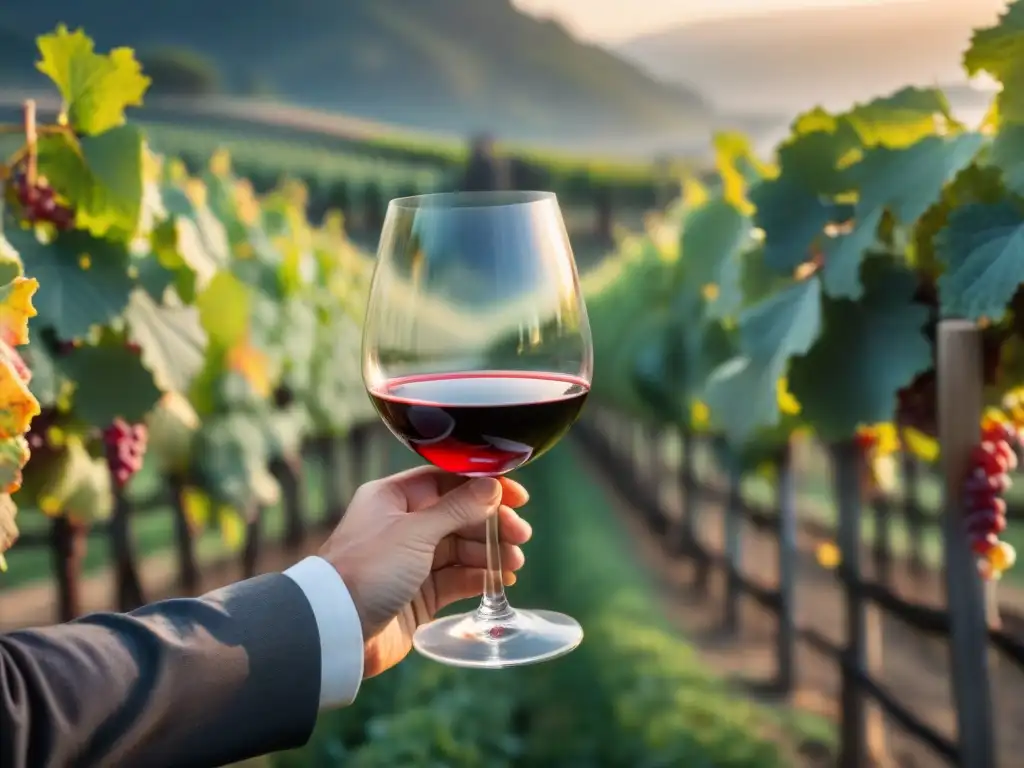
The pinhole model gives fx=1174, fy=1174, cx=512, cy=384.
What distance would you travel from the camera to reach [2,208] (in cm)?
267

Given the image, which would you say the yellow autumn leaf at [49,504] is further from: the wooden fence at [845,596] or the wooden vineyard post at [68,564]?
the wooden fence at [845,596]

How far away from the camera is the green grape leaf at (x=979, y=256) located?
2.03 meters

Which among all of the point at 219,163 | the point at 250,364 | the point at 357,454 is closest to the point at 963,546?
the point at 250,364

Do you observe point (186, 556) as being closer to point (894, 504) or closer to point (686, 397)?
point (686, 397)

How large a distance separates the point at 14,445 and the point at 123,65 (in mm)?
1514

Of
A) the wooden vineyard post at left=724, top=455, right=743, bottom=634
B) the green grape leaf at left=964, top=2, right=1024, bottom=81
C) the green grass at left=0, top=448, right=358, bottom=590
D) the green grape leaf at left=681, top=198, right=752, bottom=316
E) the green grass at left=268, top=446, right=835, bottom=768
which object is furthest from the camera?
the green grass at left=0, top=448, right=358, bottom=590

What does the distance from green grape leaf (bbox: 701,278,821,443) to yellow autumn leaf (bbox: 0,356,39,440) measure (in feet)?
5.27

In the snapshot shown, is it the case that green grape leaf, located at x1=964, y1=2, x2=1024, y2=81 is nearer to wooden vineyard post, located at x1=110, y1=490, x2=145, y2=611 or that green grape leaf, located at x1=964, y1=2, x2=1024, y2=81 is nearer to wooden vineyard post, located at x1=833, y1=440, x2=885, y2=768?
wooden vineyard post, located at x1=833, y1=440, x2=885, y2=768

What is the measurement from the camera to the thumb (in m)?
1.65

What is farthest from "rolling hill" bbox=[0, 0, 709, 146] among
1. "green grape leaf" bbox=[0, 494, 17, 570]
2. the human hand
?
"green grape leaf" bbox=[0, 494, 17, 570]

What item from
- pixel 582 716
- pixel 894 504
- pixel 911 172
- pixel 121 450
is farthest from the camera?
pixel 894 504

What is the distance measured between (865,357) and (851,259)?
0.79 feet

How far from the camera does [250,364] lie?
16.4 ft

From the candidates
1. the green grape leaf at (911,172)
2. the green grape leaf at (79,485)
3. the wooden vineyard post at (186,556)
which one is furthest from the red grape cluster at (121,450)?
the wooden vineyard post at (186,556)
